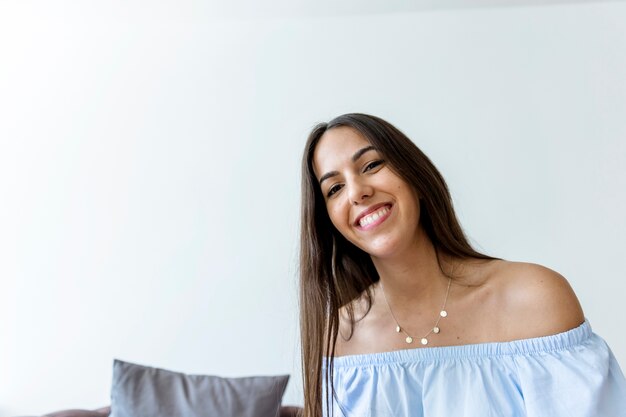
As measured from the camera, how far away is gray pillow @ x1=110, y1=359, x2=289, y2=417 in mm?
1713

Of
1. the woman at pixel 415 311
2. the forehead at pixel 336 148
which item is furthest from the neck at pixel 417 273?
the forehead at pixel 336 148

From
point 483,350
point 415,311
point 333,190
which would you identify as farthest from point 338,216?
point 483,350

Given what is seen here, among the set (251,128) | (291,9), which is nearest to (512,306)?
(251,128)

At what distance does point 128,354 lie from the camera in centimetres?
211

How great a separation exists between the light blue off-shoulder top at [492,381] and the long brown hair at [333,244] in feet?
0.27

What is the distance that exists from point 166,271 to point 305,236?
882 mm

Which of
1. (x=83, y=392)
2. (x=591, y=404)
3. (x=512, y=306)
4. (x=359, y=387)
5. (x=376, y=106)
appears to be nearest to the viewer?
(x=591, y=404)

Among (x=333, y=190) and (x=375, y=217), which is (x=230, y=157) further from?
(x=375, y=217)

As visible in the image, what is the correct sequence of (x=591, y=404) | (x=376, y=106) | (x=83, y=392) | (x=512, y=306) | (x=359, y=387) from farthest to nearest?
1. (x=376, y=106)
2. (x=83, y=392)
3. (x=359, y=387)
4. (x=512, y=306)
5. (x=591, y=404)

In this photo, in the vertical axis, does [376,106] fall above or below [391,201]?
above

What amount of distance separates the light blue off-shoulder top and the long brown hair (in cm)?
8

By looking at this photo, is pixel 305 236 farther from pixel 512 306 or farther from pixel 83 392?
pixel 83 392

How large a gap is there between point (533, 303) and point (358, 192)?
0.43 meters

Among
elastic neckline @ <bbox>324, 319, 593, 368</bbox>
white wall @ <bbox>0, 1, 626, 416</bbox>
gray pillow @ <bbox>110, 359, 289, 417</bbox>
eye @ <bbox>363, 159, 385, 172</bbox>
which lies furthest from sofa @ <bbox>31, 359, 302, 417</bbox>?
eye @ <bbox>363, 159, 385, 172</bbox>
